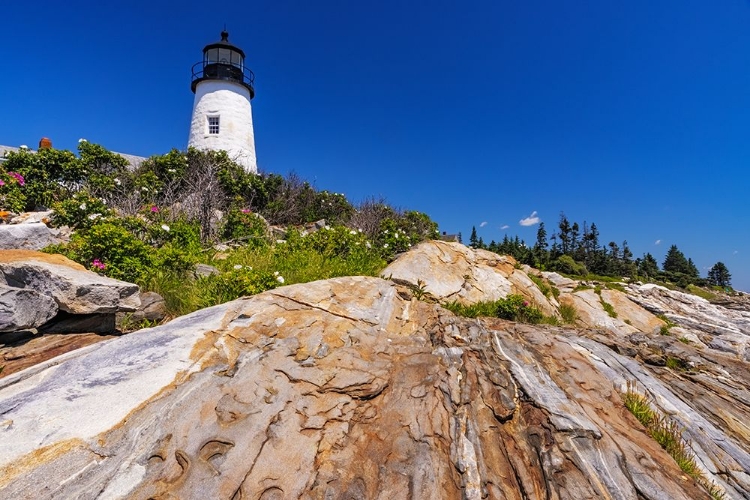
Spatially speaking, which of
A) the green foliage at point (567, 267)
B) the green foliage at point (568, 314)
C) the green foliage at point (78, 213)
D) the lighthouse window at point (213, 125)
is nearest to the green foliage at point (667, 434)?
the green foliage at point (568, 314)

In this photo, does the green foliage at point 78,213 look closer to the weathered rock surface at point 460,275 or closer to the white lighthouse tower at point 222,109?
the weathered rock surface at point 460,275

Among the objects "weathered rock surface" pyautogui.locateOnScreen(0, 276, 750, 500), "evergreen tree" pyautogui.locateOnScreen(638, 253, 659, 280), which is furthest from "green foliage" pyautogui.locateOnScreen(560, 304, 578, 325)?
"evergreen tree" pyautogui.locateOnScreen(638, 253, 659, 280)

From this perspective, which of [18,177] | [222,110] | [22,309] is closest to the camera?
[22,309]

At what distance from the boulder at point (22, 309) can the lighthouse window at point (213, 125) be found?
791 inches

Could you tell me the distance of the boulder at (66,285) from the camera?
431 centimetres

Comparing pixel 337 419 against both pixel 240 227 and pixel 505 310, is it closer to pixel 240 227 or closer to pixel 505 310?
pixel 505 310

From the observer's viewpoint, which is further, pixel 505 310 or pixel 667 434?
pixel 505 310

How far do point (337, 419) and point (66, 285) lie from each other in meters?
3.97

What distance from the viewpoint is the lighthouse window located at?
2138 centimetres

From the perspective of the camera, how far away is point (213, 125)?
21484 mm

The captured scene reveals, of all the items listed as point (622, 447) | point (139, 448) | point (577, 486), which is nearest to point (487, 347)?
point (622, 447)

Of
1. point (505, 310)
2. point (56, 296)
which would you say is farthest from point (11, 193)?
point (505, 310)

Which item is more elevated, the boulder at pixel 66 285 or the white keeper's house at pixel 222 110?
the white keeper's house at pixel 222 110

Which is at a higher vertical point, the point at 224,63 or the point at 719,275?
the point at 224,63
